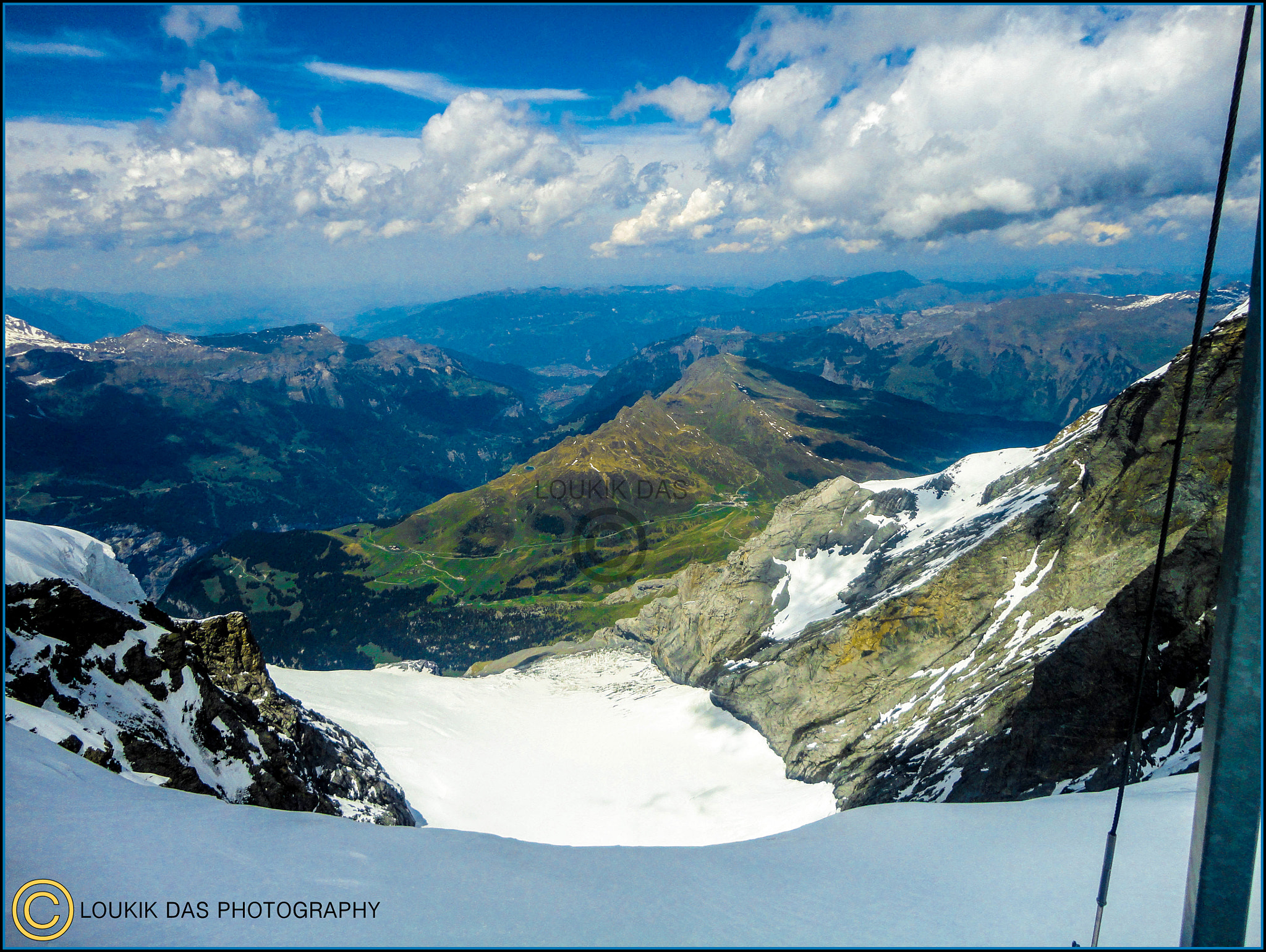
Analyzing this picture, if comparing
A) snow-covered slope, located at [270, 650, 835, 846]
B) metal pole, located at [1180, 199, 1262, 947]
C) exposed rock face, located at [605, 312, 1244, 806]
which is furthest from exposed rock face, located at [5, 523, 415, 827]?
exposed rock face, located at [605, 312, 1244, 806]

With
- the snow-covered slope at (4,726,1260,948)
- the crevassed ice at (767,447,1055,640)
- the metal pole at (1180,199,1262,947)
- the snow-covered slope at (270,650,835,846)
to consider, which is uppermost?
the metal pole at (1180,199,1262,947)

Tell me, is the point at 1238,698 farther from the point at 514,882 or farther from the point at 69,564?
the point at 69,564

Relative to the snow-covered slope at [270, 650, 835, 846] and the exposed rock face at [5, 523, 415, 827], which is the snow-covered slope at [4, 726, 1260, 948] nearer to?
the exposed rock face at [5, 523, 415, 827]

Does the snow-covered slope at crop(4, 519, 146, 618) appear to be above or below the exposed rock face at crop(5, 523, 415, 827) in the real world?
above

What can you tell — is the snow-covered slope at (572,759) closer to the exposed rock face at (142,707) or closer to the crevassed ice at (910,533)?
the crevassed ice at (910,533)

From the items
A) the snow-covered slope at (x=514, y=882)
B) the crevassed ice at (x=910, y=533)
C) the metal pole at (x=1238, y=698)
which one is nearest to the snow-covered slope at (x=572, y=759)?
the crevassed ice at (x=910, y=533)

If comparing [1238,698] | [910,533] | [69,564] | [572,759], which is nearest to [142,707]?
[69,564]

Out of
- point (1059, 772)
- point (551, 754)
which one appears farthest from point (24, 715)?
point (551, 754)
